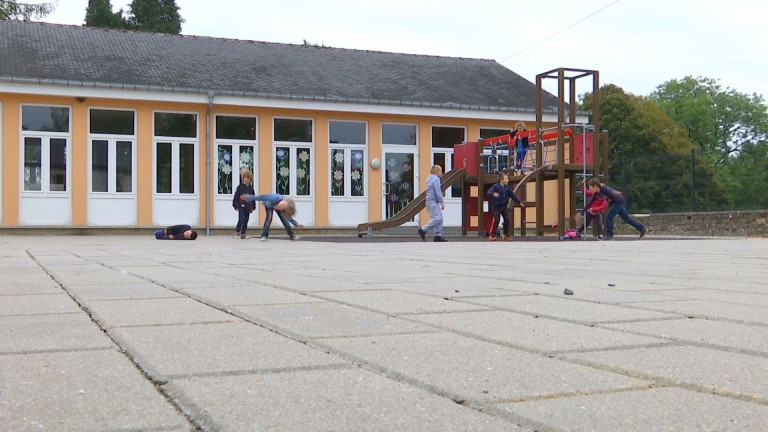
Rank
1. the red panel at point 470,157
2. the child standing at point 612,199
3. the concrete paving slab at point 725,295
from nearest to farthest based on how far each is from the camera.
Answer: the concrete paving slab at point 725,295 < the child standing at point 612,199 < the red panel at point 470,157

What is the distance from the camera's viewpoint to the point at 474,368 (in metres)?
2.82

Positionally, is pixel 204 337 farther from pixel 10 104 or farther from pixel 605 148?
pixel 10 104

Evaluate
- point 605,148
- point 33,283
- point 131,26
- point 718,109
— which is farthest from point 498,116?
point 718,109

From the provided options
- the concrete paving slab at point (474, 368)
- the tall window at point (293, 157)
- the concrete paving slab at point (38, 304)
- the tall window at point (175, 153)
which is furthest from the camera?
the tall window at point (293, 157)

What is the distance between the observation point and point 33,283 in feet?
20.3

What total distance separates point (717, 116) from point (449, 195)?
54878 mm

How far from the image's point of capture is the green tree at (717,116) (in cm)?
7119

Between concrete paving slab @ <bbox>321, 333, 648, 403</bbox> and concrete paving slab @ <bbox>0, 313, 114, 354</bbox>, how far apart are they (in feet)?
3.17

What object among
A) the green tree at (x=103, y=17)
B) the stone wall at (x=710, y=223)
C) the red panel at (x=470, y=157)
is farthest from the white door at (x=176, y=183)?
the green tree at (x=103, y=17)

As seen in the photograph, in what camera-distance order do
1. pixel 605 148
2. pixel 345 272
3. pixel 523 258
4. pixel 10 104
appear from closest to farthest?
pixel 345 272 < pixel 523 258 < pixel 605 148 < pixel 10 104

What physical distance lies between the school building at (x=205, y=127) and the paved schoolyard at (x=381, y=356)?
1650cm

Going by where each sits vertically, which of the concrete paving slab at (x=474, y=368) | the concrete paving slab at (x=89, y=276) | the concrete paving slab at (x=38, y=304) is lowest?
the concrete paving slab at (x=474, y=368)

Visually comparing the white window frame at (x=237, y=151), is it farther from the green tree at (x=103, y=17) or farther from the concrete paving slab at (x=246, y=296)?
the green tree at (x=103, y=17)

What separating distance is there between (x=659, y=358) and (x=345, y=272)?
4.59m
